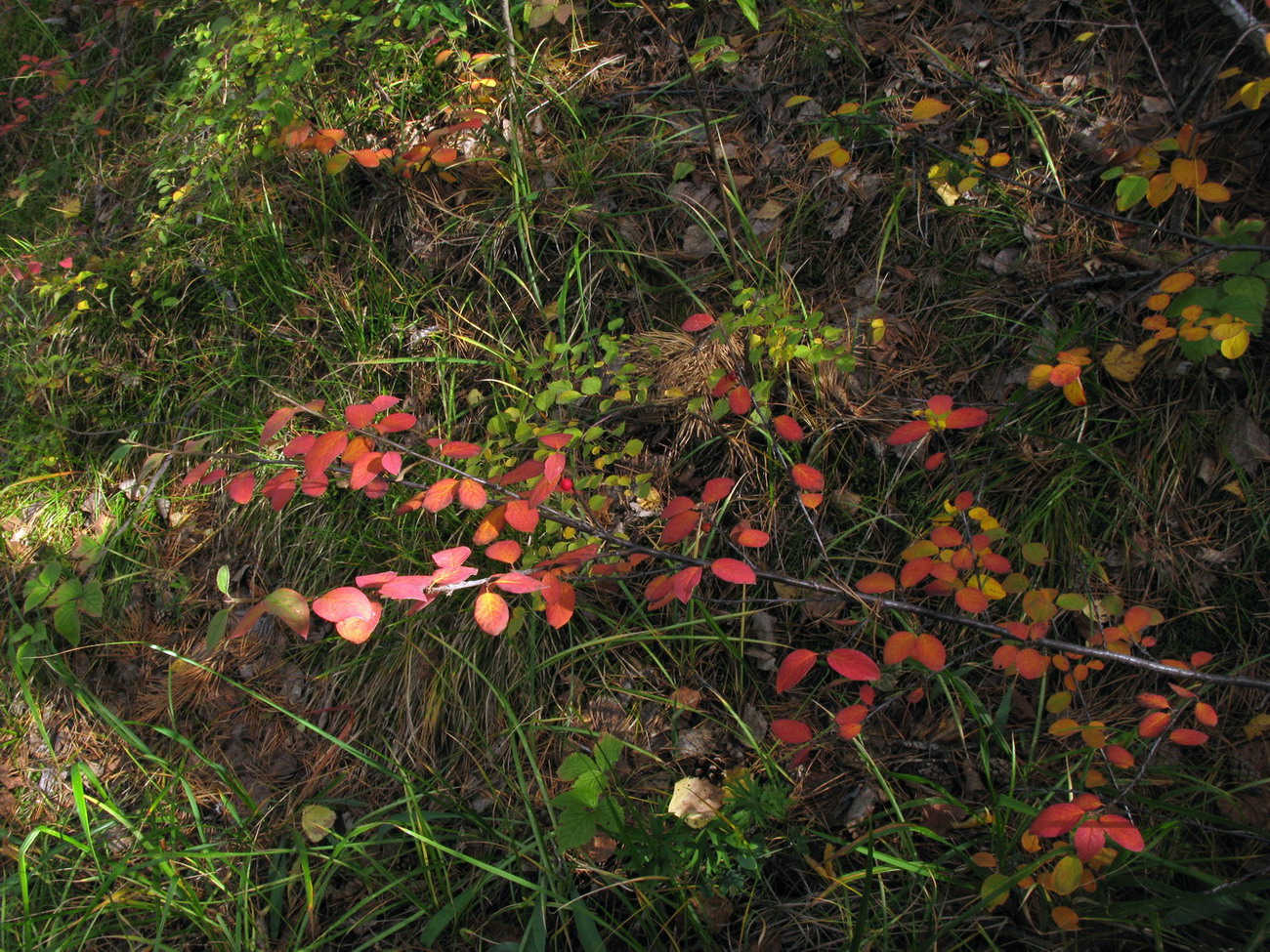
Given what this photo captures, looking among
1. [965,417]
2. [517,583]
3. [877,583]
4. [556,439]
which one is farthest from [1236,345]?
[517,583]

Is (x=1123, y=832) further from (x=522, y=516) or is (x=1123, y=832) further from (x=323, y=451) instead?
(x=323, y=451)

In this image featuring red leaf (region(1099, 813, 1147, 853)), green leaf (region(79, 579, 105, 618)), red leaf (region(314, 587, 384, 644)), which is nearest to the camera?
red leaf (region(1099, 813, 1147, 853))

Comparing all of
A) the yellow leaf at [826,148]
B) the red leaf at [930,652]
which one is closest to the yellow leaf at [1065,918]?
the red leaf at [930,652]

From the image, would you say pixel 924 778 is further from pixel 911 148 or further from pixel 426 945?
pixel 911 148

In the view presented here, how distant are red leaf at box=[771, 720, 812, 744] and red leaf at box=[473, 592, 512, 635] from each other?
57 cm

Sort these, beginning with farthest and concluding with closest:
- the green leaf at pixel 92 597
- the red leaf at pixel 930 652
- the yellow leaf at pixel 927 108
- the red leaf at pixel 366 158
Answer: the red leaf at pixel 366 158 → the green leaf at pixel 92 597 → the yellow leaf at pixel 927 108 → the red leaf at pixel 930 652

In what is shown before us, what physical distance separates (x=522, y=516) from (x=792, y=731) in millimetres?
672

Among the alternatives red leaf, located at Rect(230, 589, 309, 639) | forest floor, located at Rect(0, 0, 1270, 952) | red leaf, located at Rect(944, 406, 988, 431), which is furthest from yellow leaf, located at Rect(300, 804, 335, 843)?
red leaf, located at Rect(944, 406, 988, 431)

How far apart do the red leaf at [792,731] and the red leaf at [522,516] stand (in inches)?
24.3

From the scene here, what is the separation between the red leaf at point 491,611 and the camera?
1342 millimetres

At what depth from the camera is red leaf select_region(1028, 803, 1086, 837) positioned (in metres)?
1.24

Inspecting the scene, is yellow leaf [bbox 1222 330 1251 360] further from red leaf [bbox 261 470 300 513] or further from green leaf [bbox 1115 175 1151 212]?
red leaf [bbox 261 470 300 513]

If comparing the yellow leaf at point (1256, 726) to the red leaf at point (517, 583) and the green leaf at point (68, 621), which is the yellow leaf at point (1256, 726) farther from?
the green leaf at point (68, 621)

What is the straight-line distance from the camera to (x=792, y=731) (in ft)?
4.78
